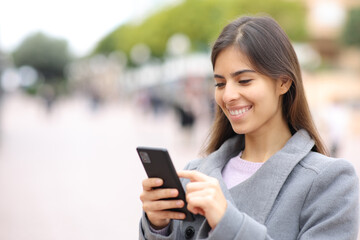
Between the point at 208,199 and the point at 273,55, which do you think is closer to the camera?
the point at 208,199

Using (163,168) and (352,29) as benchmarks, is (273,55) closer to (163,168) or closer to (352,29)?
(163,168)

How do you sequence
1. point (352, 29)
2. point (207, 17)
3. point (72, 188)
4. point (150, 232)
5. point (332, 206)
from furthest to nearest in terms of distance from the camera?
point (352, 29) → point (207, 17) → point (72, 188) → point (150, 232) → point (332, 206)

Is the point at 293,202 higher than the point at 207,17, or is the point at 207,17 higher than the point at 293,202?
the point at 207,17

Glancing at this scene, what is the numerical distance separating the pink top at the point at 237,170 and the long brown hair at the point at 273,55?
7.6 inches

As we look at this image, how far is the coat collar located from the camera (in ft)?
5.66

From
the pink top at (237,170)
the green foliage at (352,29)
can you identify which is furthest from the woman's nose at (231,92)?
the green foliage at (352,29)

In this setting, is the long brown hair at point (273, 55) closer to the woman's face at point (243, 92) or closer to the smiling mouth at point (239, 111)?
the woman's face at point (243, 92)

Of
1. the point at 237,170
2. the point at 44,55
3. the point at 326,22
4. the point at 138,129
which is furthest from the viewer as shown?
the point at 44,55

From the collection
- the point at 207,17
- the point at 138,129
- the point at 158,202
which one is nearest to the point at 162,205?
the point at 158,202

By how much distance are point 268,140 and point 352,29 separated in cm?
4037

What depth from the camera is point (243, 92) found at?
179 cm

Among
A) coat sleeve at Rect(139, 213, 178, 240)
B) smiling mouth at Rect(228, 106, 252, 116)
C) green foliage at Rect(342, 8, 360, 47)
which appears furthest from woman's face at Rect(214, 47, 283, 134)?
Answer: green foliage at Rect(342, 8, 360, 47)

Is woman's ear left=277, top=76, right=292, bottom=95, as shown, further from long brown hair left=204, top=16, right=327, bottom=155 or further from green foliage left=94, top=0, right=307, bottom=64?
green foliage left=94, top=0, right=307, bottom=64

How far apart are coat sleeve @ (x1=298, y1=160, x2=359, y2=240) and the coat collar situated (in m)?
0.10
